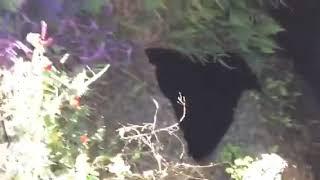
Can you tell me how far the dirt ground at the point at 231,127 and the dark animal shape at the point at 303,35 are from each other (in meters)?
0.08

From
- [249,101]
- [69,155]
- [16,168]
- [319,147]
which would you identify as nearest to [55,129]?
[69,155]

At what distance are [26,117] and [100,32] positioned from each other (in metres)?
0.67

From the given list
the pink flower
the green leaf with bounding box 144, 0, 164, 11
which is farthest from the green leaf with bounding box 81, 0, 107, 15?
the pink flower

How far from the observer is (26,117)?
74.0 inches

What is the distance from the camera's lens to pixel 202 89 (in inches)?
104

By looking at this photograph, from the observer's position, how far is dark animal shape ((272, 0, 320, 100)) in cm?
263

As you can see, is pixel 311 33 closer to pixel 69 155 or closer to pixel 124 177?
→ pixel 124 177

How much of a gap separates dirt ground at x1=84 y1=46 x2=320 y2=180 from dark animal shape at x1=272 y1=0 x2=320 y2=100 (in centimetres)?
8

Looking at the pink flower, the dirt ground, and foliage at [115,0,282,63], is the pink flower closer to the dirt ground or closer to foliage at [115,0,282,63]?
the dirt ground

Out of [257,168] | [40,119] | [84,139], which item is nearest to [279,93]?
[257,168]

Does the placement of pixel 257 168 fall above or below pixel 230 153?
above

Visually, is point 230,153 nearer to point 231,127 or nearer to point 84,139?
point 231,127

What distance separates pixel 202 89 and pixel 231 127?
18 centimetres

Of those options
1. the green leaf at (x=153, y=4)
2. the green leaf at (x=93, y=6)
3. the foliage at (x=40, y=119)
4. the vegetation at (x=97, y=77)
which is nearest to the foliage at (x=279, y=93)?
the vegetation at (x=97, y=77)
